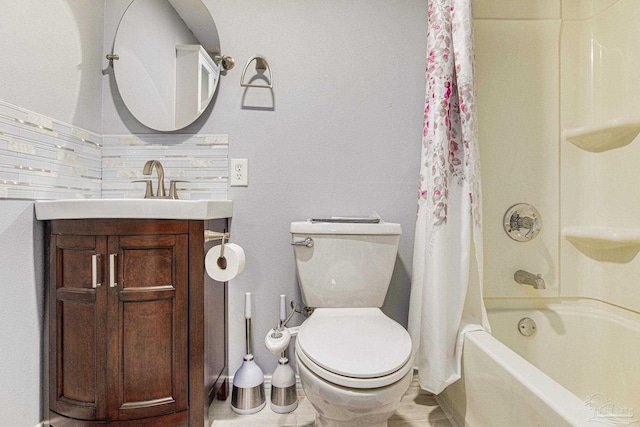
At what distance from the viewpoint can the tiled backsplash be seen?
1.30 meters

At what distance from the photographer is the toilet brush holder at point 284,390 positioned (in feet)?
4.61

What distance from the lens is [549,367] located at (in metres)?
1.42

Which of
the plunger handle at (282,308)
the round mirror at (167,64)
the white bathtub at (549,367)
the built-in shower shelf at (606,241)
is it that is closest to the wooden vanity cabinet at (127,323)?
the plunger handle at (282,308)

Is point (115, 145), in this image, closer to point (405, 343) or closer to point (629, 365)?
point (405, 343)

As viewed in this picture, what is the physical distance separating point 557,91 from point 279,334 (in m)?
1.65

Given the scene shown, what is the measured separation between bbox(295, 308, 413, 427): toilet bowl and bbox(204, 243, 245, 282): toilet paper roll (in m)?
0.33

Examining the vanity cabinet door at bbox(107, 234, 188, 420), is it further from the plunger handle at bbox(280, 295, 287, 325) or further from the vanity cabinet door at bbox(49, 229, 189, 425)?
the plunger handle at bbox(280, 295, 287, 325)

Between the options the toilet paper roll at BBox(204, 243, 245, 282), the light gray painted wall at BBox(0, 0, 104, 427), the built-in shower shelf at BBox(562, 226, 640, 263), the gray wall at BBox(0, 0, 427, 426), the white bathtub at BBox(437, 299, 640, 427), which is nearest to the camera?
the white bathtub at BBox(437, 299, 640, 427)

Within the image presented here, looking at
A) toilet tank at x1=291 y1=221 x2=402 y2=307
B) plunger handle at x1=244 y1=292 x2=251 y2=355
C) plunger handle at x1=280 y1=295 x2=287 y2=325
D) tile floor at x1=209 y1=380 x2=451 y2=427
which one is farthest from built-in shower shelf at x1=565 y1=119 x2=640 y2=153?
plunger handle at x1=244 y1=292 x2=251 y2=355

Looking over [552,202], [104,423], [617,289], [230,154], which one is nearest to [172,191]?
[230,154]

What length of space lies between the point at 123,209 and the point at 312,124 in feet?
2.93

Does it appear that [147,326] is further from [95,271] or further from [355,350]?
[355,350]

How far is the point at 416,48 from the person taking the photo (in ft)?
5.39

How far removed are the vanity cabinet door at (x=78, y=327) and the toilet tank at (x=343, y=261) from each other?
2.31 ft
